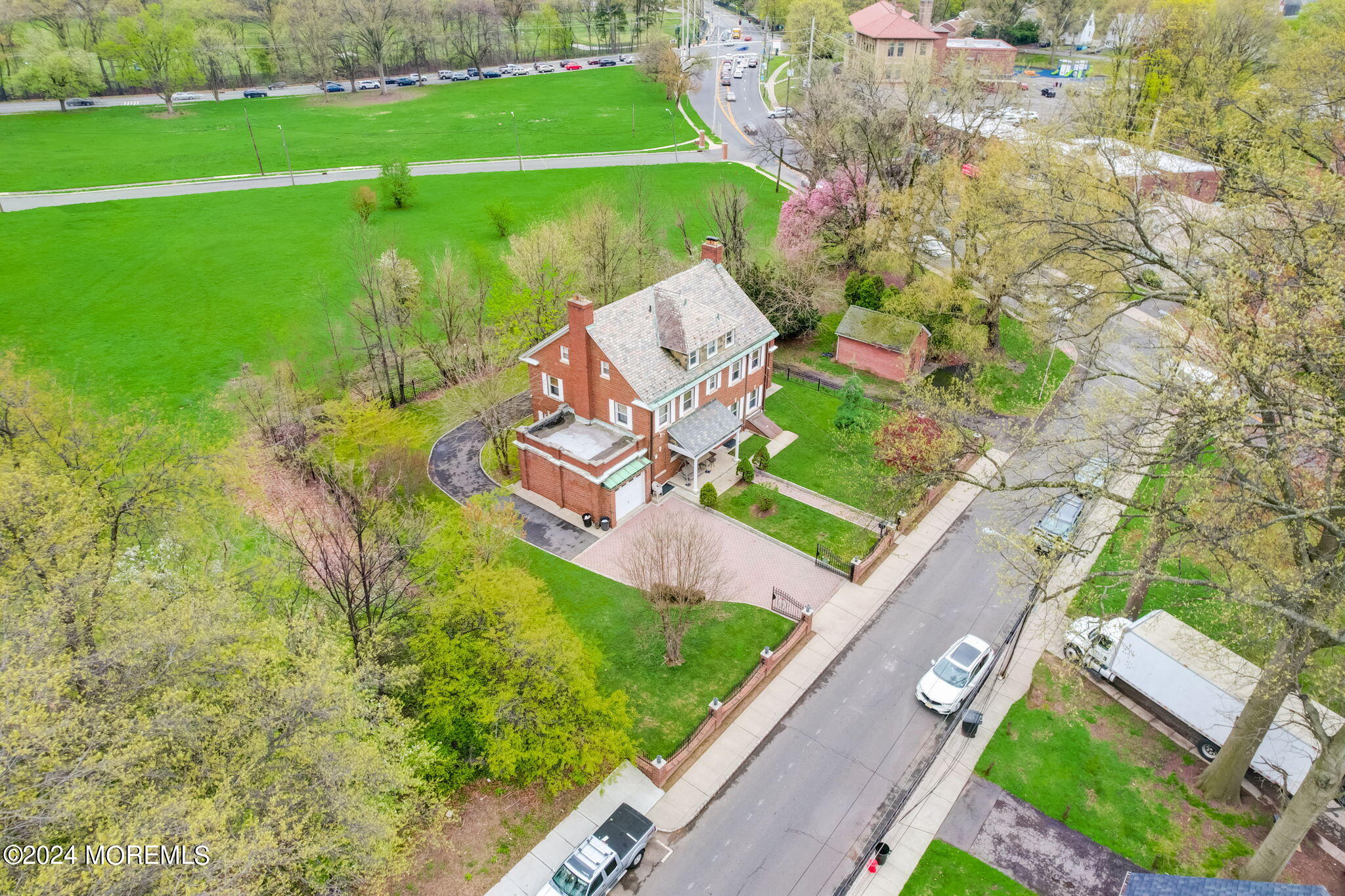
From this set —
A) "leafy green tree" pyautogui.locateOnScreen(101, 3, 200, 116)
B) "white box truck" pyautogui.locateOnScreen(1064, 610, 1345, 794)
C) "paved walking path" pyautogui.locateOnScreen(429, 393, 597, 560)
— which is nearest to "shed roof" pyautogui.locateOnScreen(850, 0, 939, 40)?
"paved walking path" pyautogui.locateOnScreen(429, 393, 597, 560)

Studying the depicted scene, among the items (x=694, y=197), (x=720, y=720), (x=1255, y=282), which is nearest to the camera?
(x=1255, y=282)

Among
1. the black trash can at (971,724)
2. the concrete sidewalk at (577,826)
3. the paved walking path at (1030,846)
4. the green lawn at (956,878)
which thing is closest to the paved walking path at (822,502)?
the black trash can at (971,724)

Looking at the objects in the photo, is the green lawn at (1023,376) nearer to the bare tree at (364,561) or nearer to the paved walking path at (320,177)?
the bare tree at (364,561)

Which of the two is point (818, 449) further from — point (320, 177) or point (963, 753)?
point (320, 177)

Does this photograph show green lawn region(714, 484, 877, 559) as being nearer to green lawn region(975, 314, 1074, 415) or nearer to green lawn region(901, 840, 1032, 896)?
green lawn region(975, 314, 1074, 415)

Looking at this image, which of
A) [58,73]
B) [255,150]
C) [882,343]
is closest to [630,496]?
[882,343]

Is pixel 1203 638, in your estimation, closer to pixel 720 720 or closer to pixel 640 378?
pixel 720 720

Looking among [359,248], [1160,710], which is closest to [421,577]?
[1160,710]
